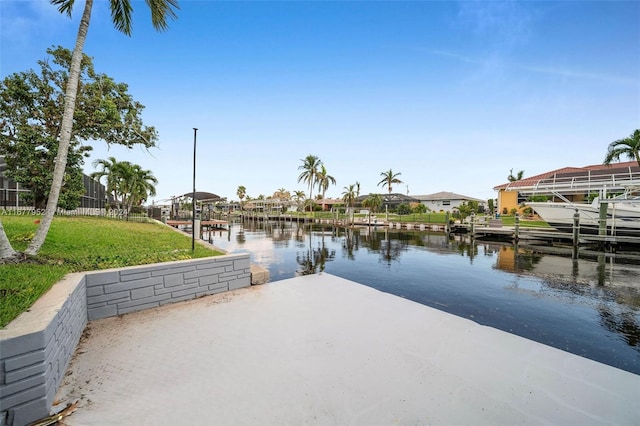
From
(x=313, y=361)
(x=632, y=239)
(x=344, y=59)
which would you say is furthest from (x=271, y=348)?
(x=632, y=239)

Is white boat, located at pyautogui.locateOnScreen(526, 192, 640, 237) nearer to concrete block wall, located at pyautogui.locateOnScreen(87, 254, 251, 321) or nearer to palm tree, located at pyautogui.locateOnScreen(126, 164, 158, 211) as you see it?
concrete block wall, located at pyautogui.locateOnScreen(87, 254, 251, 321)

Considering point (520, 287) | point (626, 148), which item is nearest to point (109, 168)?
point (520, 287)

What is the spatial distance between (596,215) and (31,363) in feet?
82.3

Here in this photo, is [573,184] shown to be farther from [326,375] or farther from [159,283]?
[159,283]

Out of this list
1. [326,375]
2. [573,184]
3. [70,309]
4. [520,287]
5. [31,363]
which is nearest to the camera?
[31,363]

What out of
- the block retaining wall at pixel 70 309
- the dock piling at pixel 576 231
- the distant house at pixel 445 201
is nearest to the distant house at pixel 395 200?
the distant house at pixel 445 201

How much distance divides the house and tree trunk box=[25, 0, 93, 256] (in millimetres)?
20910

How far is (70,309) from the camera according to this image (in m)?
2.89

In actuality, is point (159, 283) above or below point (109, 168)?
below

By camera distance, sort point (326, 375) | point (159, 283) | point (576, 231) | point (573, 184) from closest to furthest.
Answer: point (326, 375) → point (159, 283) → point (576, 231) → point (573, 184)

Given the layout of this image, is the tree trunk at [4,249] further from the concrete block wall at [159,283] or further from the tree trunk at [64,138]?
the concrete block wall at [159,283]

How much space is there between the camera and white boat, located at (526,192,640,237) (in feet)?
51.3

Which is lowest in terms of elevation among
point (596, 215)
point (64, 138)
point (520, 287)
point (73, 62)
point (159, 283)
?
point (520, 287)

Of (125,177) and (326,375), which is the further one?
(125,177)
